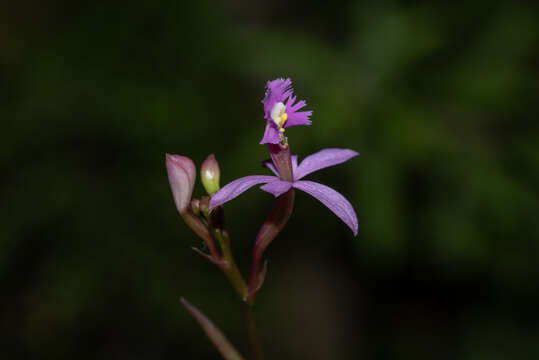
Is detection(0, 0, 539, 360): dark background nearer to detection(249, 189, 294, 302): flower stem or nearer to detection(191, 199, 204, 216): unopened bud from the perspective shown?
detection(249, 189, 294, 302): flower stem

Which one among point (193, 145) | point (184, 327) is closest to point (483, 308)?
point (184, 327)

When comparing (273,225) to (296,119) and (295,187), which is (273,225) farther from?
(296,119)

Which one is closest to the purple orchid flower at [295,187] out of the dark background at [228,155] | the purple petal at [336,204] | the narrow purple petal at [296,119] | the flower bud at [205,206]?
the purple petal at [336,204]

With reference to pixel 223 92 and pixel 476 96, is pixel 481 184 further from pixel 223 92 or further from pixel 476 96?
pixel 223 92

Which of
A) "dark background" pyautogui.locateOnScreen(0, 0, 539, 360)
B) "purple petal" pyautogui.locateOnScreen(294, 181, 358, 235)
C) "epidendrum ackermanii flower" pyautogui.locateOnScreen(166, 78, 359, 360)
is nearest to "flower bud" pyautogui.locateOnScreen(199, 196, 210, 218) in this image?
"epidendrum ackermanii flower" pyautogui.locateOnScreen(166, 78, 359, 360)

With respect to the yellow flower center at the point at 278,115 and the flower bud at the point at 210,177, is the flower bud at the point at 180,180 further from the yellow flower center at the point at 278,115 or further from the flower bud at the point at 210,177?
the yellow flower center at the point at 278,115

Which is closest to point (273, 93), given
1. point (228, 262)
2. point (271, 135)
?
point (271, 135)

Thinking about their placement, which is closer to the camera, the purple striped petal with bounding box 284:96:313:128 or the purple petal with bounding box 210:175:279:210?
the purple petal with bounding box 210:175:279:210
